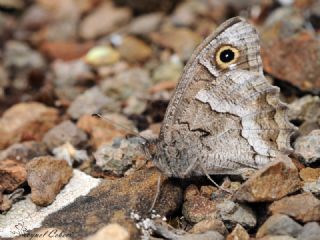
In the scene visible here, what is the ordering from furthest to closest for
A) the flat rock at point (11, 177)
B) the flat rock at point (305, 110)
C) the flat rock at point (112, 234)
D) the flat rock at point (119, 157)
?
the flat rock at point (305, 110) → the flat rock at point (119, 157) → the flat rock at point (11, 177) → the flat rock at point (112, 234)

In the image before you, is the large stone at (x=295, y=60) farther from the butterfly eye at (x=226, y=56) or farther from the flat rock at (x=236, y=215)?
the flat rock at (x=236, y=215)

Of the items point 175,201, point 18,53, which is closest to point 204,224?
point 175,201

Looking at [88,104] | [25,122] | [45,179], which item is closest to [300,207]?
[45,179]

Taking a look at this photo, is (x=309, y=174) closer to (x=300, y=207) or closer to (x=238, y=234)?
(x=300, y=207)

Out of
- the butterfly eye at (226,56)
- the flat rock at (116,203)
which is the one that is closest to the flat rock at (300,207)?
the flat rock at (116,203)

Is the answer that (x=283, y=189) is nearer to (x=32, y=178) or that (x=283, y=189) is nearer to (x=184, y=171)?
(x=184, y=171)

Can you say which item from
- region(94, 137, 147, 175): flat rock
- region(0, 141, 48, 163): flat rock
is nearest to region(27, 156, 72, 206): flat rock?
region(94, 137, 147, 175): flat rock
